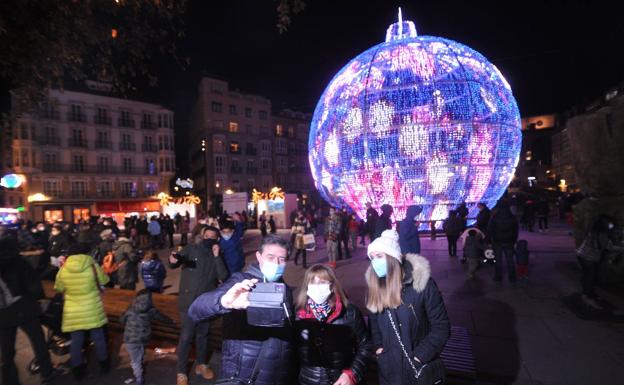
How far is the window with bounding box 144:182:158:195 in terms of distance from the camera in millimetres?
46897

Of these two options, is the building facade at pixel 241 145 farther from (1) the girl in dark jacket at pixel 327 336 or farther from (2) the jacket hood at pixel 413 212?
(1) the girl in dark jacket at pixel 327 336

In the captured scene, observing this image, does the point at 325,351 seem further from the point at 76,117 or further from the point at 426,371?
the point at 76,117

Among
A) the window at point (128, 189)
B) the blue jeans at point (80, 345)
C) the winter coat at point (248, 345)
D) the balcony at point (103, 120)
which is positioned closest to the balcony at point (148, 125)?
the balcony at point (103, 120)

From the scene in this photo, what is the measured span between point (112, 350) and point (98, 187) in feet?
145

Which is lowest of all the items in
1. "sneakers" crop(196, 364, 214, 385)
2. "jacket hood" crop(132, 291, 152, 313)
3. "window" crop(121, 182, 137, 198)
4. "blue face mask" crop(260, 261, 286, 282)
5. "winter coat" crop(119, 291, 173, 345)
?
"sneakers" crop(196, 364, 214, 385)

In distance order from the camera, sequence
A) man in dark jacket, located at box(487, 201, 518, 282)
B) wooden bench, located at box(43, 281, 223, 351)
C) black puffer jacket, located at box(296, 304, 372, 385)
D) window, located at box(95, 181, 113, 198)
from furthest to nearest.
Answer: window, located at box(95, 181, 113, 198) < man in dark jacket, located at box(487, 201, 518, 282) < wooden bench, located at box(43, 281, 223, 351) < black puffer jacket, located at box(296, 304, 372, 385)

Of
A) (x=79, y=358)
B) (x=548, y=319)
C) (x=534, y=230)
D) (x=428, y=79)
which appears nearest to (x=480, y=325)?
(x=548, y=319)

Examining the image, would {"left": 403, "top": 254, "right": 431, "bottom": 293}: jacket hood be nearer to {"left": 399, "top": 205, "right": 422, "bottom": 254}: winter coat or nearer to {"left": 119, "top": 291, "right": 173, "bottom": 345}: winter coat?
{"left": 119, "top": 291, "right": 173, "bottom": 345}: winter coat

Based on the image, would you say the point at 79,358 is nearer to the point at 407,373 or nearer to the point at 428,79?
the point at 407,373

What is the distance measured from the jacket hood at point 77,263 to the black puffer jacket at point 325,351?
11.8 feet

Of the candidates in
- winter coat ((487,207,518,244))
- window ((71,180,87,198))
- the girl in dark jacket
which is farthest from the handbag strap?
window ((71,180,87,198))

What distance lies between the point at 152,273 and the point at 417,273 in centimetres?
515

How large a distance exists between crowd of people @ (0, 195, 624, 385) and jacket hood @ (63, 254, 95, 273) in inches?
0.5

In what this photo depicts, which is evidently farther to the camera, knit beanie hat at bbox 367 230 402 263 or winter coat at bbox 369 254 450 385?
knit beanie hat at bbox 367 230 402 263
